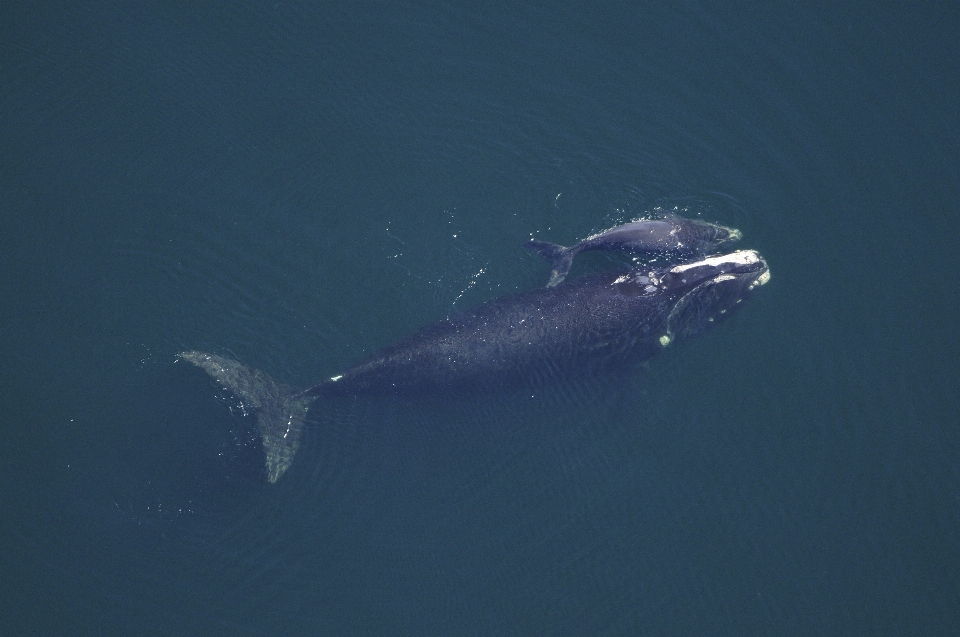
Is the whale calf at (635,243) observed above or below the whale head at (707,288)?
above

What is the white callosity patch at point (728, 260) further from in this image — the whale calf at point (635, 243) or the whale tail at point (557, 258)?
the whale tail at point (557, 258)

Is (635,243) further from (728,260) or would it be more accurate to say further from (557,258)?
(728,260)

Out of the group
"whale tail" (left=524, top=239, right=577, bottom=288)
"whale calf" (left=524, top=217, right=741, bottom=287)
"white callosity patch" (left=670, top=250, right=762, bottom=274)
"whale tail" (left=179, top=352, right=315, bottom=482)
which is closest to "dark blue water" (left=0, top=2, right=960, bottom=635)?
"whale tail" (left=179, top=352, right=315, bottom=482)

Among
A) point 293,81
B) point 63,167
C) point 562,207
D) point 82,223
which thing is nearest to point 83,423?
point 82,223

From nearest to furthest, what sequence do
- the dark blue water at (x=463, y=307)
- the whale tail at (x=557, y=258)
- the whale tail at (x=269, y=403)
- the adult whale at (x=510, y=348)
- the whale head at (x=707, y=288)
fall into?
1. the dark blue water at (x=463, y=307)
2. the whale tail at (x=269, y=403)
3. the adult whale at (x=510, y=348)
4. the whale head at (x=707, y=288)
5. the whale tail at (x=557, y=258)

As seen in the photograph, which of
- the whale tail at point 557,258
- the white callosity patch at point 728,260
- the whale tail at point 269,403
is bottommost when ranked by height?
the whale tail at point 269,403

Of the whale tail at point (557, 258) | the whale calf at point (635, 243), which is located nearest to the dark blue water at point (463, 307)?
the whale tail at point (557, 258)
